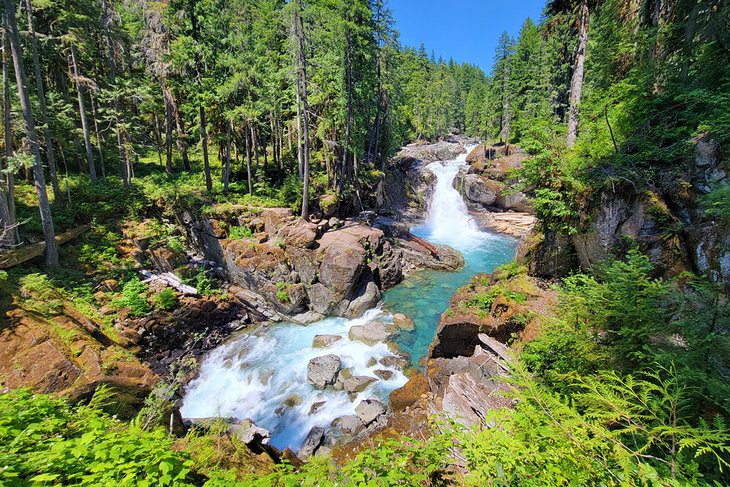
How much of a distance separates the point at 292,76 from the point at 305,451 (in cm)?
1862

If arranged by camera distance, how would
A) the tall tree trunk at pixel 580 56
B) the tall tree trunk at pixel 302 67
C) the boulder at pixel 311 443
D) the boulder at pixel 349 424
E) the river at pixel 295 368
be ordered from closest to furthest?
the boulder at pixel 311 443, the boulder at pixel 349 424, the river at pixel 295 368, the tall tree trunk at pixel 580 56, the tall tree trunk at pixel 302 67

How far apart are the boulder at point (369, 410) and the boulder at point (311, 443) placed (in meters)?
1.25

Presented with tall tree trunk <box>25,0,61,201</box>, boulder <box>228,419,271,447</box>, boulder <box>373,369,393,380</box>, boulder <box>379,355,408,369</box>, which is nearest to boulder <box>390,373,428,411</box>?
boulder <box>373,369,393,380</box>

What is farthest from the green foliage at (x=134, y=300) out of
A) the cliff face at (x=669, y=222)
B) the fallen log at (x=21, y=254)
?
the cliff face at (x=669, y=222)

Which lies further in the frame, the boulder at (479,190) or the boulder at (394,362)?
the boulder at (479,190)

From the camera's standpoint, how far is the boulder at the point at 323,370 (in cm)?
1060

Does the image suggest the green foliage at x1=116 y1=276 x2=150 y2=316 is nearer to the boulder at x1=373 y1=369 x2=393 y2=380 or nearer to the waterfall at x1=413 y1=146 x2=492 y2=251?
the boulder at x1=373 y1=369 x2=393 y2=380

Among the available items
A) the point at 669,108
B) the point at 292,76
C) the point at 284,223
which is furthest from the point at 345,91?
the point at 669,108

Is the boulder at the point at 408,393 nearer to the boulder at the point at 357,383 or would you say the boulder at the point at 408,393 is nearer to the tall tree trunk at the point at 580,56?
the boulder at the point at 357,383

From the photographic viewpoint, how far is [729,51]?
23.8 ft

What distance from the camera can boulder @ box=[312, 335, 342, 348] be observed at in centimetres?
1256

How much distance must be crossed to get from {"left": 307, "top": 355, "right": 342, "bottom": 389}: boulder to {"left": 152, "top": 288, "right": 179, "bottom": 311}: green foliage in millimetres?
6732

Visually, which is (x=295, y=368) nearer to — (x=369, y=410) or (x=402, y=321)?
(x=369, y=410)

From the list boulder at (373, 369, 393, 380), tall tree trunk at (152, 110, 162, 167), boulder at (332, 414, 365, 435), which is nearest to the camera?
boulder at (332, 414, 365, 435)
